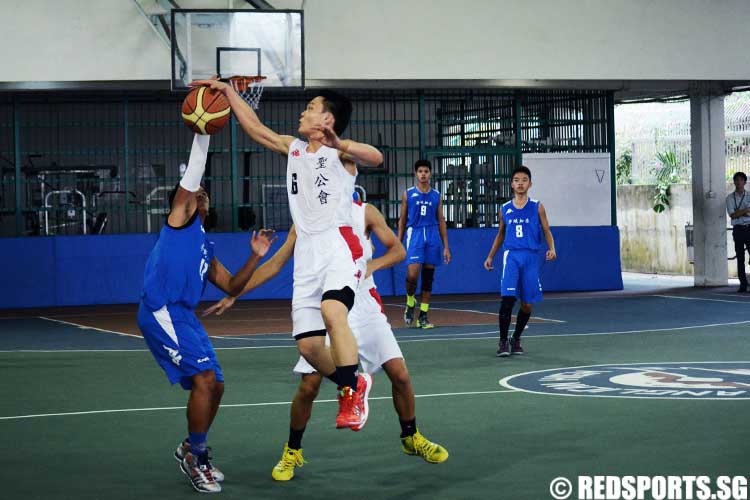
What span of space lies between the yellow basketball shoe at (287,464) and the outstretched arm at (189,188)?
4.99ft

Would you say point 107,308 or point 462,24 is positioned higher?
point 462,24

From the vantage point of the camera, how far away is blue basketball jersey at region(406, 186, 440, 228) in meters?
18.2

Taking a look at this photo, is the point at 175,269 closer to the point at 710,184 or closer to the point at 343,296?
the point at 343,296

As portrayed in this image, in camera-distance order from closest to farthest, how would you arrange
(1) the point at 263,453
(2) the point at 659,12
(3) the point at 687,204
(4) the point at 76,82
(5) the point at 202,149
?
(5) the point at 202,149
(1) the point at 263,453
(4) the point at 76,82
(2) the point at 659,12
(3) the point at 687,204

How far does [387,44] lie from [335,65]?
109 centimetres

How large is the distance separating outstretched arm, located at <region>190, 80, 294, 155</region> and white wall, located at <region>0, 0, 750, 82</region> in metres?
15.6

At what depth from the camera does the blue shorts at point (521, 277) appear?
1398cm

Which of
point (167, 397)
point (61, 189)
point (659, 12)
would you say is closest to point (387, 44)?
point (659, 12)

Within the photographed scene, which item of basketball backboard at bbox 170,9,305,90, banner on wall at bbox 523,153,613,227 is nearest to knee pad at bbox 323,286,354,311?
basketball backboard at bbox 170,9,305,90

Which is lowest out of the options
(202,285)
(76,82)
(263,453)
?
(263,453)

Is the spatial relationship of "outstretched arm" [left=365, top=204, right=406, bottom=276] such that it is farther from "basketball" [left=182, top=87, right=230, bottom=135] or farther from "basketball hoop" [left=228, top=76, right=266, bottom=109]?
"basketball hoop" [left=228, top=76, right=266, bottom=109]

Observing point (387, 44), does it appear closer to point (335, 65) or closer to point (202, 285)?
point (335, 65)

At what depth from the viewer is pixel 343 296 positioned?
741 cm

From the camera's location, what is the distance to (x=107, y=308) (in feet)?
77.0
